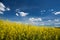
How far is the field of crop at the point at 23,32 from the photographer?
16.4 feet

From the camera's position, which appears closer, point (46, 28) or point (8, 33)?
point (8, 33)

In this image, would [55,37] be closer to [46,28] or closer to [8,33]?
[46,28]

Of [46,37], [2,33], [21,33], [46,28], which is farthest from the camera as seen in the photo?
[46,28]

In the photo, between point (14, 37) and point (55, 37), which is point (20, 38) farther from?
point (55, 37)

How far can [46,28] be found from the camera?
20.9ft

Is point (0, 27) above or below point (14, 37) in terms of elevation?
above

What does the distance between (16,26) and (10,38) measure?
2.10ft

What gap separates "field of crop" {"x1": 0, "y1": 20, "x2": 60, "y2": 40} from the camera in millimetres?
4990

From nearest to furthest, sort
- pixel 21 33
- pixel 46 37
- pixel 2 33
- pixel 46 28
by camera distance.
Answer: pixel 2 33 → pixel 21 33 → pixel 46 37 → pixel 46 28

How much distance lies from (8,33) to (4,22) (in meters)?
0.70

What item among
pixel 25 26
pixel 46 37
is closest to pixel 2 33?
pixel 25 26

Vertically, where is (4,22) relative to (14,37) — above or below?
above

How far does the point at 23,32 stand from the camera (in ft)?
17.5

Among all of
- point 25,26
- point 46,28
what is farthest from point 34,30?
point 46,28
